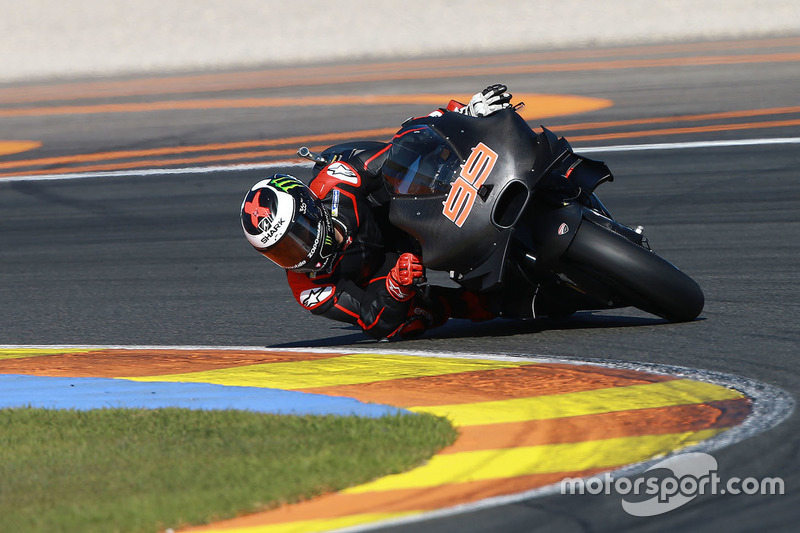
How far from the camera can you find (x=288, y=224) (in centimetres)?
644

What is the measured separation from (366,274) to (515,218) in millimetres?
1120

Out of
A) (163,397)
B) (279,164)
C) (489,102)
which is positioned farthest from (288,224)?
(279,164)

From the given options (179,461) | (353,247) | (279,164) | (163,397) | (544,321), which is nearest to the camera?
(179,461)

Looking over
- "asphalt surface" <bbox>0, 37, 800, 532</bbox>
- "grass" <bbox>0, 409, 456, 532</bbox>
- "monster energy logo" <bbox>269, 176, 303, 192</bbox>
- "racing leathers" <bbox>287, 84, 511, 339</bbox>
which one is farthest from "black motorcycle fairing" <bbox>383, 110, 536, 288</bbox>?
"grass" <bbox>0, 409, 456, 532</bbox>

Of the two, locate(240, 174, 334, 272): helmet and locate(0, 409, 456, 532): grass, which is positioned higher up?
locate(240, 174, 334, 272): helmet

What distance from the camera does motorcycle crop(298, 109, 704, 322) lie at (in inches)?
249

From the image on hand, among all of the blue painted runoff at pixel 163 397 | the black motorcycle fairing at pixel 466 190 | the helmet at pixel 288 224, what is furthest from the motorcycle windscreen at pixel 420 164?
the blue painted runoff at pixel 163 397

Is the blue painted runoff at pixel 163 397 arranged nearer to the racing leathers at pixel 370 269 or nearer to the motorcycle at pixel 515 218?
the racing leathers at pixel 370 269

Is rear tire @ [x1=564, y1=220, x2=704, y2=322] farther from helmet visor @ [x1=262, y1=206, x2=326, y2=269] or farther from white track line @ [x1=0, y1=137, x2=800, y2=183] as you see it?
white track line @ [x1=0, y1=137, x2=800, y2=183]

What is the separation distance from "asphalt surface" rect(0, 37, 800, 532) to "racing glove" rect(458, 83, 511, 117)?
1313 millimetres

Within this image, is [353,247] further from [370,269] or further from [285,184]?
[285,184]

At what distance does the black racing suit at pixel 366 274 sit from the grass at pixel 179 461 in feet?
5.12

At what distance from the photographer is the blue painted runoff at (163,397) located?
5.55 m

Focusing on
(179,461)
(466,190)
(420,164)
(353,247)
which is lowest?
(179,461)
